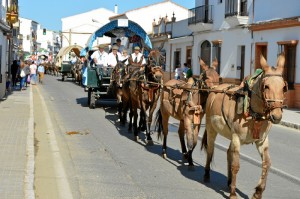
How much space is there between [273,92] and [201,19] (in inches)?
990

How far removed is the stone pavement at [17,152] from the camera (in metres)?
6.29

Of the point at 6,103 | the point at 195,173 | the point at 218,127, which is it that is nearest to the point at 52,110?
the point at 6,103

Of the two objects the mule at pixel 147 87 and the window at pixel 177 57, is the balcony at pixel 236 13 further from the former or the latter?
the mule at pixel 147 87

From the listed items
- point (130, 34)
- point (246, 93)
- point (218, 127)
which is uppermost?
point (130, 34)

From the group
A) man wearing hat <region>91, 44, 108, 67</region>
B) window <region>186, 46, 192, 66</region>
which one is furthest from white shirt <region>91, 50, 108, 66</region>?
window <region>186, 46, 192, 66</region>

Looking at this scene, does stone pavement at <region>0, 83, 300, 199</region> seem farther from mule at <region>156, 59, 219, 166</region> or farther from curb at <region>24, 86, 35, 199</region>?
mule at <region>156, 59, 219, 166</region>

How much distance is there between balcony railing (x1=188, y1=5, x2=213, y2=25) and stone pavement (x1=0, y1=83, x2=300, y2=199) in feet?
47.1

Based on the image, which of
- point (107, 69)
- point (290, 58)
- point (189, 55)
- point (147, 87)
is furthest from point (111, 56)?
point (189, 55)

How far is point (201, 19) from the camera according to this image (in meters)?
30.0

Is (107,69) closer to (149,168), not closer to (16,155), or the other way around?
(16,155)

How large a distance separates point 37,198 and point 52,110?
37.2 ft

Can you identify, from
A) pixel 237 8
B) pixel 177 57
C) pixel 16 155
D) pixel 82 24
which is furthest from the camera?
pixel 82 24

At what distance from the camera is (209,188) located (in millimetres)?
6965

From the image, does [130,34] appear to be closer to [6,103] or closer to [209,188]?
[6,103]
